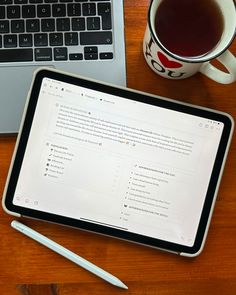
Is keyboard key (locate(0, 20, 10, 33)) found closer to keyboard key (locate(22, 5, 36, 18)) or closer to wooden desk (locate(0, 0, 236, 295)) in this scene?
keyboard key (locate(22, 5, 36, 18))

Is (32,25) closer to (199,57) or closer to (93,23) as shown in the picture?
(93,23)

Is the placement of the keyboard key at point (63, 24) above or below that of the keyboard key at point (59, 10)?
below

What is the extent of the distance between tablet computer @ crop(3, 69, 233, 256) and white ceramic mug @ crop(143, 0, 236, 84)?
43 mm

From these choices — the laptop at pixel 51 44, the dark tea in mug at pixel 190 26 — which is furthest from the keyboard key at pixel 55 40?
the dark tea in mug at pixel 190 26

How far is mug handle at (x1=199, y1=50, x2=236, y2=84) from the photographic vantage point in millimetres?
538

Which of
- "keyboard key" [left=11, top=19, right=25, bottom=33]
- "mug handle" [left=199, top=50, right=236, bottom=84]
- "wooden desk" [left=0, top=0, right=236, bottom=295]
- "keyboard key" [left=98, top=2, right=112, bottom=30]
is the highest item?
"keyboard key" [left=98, top=2, right=112, bottom=30]

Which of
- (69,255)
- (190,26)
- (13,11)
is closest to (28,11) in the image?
(13,11)

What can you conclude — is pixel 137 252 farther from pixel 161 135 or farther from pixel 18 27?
pixel 18 27

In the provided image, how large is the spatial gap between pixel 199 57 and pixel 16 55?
213 mm

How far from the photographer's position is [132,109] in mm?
599

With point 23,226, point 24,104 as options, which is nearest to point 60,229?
point 23,226

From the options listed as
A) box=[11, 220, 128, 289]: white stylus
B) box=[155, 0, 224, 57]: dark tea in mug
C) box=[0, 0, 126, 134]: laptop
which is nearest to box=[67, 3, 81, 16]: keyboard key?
box=[0, 0, 126, 134]: laptop

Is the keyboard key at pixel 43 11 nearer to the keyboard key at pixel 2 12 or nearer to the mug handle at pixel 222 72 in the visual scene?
the keyboard key at pixel 2 12

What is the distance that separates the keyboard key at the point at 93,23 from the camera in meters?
0.61
